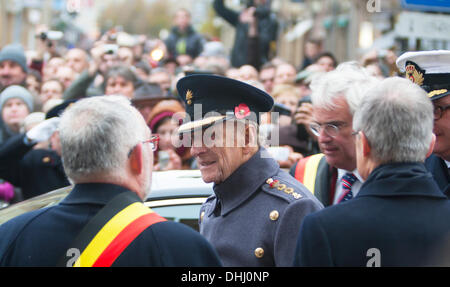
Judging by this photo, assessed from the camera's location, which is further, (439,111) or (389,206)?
(439,111)

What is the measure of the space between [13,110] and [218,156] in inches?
170

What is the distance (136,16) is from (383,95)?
8617cm

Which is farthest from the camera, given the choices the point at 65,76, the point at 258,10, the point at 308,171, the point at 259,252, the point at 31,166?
the point at 258,10

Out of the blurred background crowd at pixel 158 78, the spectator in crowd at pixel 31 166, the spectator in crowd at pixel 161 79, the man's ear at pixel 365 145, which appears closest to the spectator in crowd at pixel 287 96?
the blurred background crowd at pixel 158 78

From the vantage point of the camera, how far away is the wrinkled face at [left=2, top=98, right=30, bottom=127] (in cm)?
712

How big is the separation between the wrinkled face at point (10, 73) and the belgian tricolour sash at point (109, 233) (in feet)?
20.6

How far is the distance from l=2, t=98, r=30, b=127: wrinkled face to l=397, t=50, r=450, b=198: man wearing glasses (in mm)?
4677

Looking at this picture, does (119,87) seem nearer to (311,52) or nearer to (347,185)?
(347,185)

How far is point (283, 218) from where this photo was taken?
3127 millimetres

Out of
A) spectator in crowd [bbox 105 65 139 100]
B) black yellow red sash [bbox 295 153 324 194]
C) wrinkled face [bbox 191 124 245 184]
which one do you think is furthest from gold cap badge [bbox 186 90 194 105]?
spectator in crowd [bbox 105 65 139 100]

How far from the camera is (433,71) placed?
3584 millimetres

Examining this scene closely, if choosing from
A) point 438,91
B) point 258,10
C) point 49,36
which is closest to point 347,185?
point 438,91

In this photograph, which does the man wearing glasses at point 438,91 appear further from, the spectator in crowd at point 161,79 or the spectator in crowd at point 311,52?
the spectator in crowd at point 311,52

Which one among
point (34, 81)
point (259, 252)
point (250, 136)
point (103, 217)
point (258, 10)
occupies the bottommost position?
point (259, 252)
